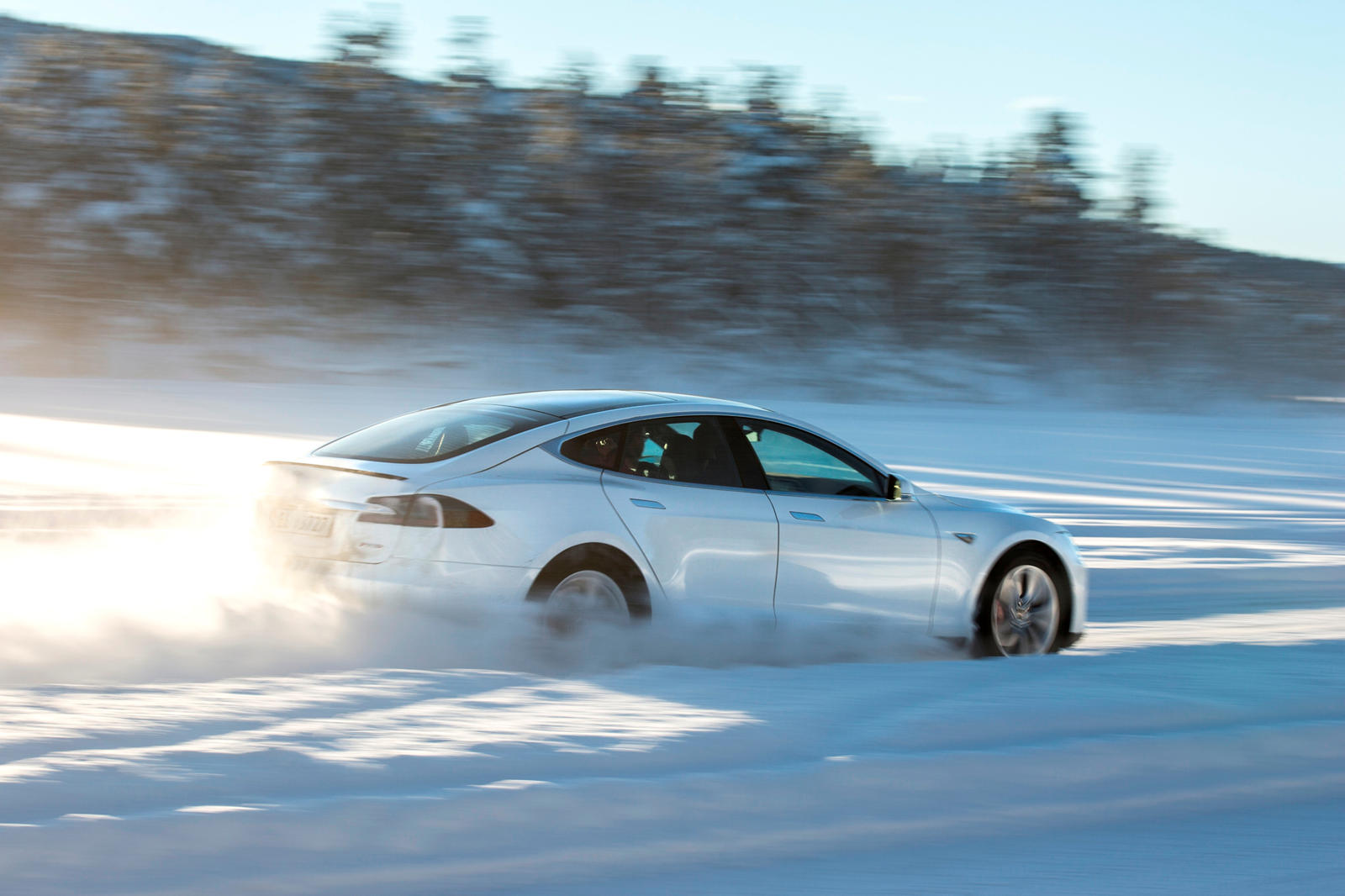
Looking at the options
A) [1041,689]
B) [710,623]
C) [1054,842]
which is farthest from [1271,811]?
[710,623]

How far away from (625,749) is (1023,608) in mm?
3245

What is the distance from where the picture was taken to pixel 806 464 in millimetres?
7043

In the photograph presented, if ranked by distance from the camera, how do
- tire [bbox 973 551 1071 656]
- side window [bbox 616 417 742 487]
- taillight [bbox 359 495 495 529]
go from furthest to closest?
tire [bbox 973 551 1071 656] → side window [bbox 616 417 742 487] → taillight [bbox 359 495 495 529]

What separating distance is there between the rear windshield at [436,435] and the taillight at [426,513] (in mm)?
277

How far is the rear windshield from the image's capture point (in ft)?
20.7

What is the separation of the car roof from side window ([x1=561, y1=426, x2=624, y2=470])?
13 centimetres

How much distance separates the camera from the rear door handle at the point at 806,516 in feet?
22.1

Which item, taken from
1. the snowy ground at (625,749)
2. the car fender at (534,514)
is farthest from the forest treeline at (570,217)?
the car fender at (534,514)

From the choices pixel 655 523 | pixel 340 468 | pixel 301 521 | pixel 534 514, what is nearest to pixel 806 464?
pixel 655 523

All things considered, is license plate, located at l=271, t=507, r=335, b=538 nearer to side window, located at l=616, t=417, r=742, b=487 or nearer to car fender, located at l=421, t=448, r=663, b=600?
car fender, located at l=421, t=448, r=663, b=600

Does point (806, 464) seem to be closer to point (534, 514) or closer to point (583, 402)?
point (583, 402)

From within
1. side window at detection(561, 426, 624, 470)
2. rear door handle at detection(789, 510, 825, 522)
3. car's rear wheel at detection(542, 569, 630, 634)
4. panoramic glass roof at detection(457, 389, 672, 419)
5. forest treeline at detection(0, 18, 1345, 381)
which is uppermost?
forest treeline at detection(0, 18, 1345, 381)

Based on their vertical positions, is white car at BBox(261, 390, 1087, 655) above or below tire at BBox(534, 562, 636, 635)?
above

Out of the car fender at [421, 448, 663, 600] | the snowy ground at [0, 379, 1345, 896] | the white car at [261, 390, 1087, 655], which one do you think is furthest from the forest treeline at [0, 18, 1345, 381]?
the car fender at [421, 448, 663, 600]
